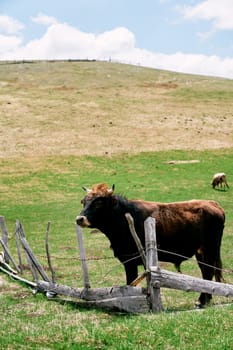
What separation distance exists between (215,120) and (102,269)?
45.3 m

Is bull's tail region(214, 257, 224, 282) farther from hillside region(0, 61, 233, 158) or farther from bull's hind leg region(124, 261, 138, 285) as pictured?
hillside region(0, 61, 233, 158)

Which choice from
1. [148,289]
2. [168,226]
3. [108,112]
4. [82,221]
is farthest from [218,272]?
[108,112]

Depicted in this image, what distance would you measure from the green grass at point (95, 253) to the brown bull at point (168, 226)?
1.01 metres

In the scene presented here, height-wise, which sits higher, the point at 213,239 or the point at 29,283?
the point at 213,239

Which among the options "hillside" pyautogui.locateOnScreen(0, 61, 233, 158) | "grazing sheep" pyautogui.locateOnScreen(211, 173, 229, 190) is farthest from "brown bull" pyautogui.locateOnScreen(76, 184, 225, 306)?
"hillside" pyautogui.locateOnScreen(0, 61, 233, 158)

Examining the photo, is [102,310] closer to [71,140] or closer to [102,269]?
[102,269]

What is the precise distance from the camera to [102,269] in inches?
687

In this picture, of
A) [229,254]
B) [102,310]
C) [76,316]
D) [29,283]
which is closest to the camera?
[76,316]

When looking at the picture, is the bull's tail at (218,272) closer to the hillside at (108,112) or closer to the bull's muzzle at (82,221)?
the bull's muzzle at (82,221)

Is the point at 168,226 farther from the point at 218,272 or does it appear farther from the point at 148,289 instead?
the point at 148,289

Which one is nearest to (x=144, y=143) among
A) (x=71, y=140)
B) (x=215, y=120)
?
(x=71, y=140)

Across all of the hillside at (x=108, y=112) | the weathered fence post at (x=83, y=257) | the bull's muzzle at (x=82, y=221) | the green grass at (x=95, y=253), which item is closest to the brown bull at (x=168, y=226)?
the bull's muzzle at (x=82, y=221)

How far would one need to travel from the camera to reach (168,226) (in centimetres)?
1266

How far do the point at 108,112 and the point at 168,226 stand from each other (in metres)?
51.4
